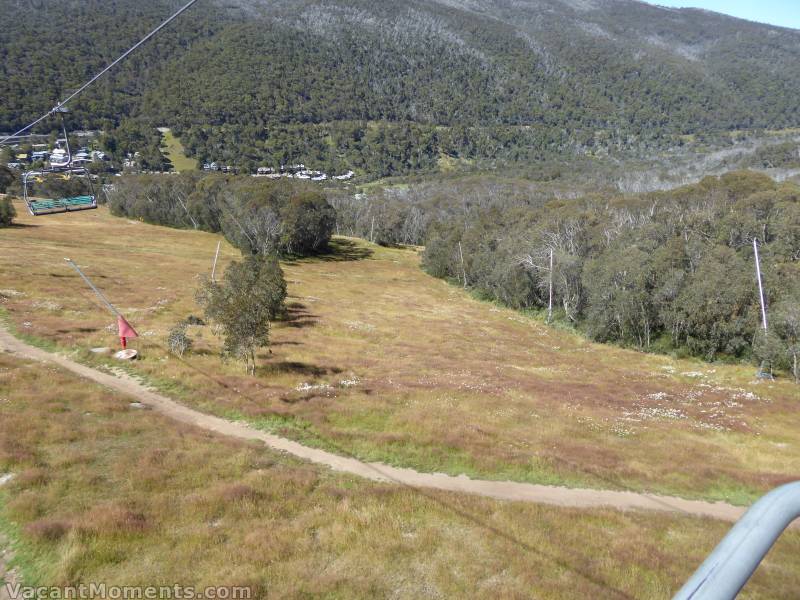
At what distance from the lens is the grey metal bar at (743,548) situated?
2.19 meters

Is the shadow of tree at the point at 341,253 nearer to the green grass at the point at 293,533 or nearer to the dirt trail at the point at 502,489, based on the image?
the dirt trail at the point at 502,489

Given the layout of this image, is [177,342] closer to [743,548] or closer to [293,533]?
[293,533]

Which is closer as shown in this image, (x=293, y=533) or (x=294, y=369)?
(x=293, y=533)

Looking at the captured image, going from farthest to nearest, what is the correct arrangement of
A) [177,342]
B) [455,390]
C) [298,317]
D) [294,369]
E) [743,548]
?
[298,317] → [294,369] → [177,342] → [455,390] → [743,548]

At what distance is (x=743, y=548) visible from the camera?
2441mm

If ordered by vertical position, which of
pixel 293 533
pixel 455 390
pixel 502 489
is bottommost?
pixel 455 390

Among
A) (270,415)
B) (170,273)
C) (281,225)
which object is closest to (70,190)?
(170,273)

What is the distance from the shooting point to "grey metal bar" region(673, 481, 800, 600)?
2186 mm

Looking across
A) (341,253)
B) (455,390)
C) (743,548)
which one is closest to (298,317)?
(455,390)

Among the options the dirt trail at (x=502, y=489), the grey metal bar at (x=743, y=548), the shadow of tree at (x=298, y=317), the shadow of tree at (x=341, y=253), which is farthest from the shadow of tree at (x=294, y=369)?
the shadow of tree at (x=341, y=253)

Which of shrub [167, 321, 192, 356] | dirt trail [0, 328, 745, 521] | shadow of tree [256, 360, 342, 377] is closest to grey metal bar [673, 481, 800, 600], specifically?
dirt trail [0, 328, 745, 521]

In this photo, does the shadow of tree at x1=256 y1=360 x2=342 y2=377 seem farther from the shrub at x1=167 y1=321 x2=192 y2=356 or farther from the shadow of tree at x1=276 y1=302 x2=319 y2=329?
the shadow of tree at x1=276 y1=302 x2=319 y2=329

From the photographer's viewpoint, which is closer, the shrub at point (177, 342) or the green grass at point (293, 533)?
the green grass at point (293, 533)

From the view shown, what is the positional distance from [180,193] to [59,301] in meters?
109
